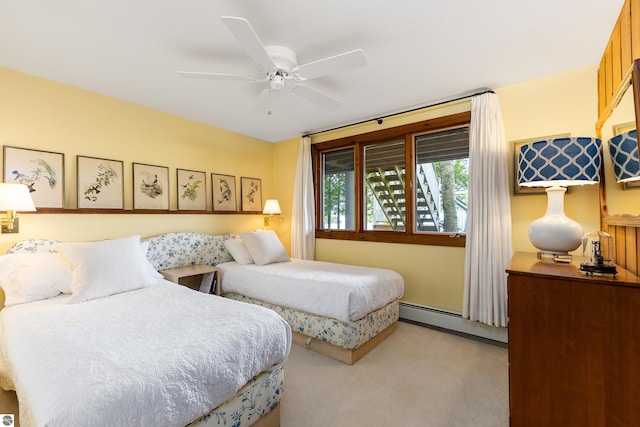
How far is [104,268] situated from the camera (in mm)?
2127

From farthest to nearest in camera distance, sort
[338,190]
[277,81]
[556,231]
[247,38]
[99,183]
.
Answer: [338,190], [99,183], [277,81], [556,231], [247,38]

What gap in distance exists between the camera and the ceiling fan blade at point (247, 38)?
4.55 feet

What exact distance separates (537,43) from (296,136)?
3.05 metres

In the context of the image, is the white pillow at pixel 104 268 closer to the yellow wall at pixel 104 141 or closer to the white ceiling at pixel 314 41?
the yellow wall at pixel 104 141

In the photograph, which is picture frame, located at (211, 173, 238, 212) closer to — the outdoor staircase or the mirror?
the outdoor staircase

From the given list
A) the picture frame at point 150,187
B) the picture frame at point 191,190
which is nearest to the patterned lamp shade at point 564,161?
the picture frame at point 191,190

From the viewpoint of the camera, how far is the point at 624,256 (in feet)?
5.44

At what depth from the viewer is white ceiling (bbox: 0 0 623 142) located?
5.51 feet

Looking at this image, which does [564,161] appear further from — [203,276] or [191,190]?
[191,190]

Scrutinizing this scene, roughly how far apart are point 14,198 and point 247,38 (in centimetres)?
206

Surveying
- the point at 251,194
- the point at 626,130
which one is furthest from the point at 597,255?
the point at 251,194

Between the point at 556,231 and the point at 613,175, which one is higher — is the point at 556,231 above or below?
below

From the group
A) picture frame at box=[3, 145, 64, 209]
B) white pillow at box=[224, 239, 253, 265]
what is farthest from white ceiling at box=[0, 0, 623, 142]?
white pillow at box=[224, 239, 253, 265]

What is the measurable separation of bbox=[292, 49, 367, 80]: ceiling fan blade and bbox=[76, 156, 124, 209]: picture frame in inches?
86.8
